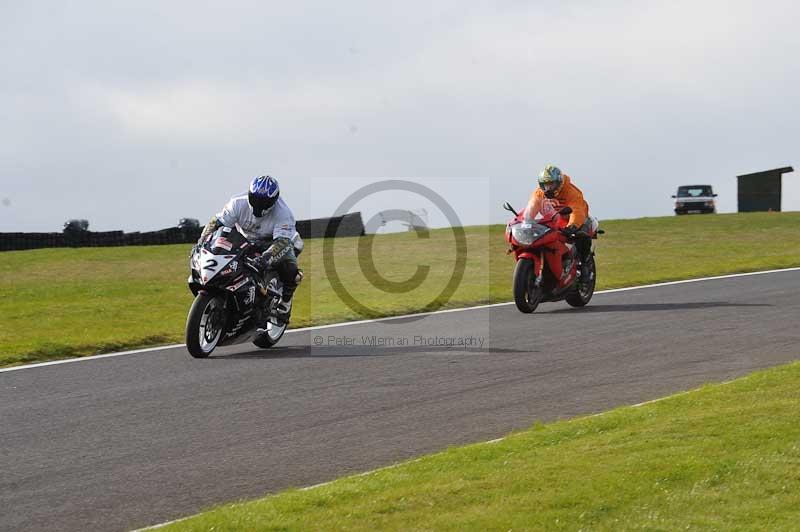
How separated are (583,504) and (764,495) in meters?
0.90

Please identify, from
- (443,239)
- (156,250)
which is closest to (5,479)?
(156,250)

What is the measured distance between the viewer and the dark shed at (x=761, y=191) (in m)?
61.6

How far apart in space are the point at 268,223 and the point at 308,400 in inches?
145

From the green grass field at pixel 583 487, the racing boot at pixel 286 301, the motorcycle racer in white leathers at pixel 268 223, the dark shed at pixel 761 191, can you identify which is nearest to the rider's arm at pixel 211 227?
the motorcycle racer in white leathers at pixel 268 223

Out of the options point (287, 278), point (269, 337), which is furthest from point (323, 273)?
point (287, 278)

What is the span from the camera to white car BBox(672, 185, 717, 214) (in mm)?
56250

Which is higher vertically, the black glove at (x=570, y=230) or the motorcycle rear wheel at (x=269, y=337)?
the black glove at (x=570, y=230)

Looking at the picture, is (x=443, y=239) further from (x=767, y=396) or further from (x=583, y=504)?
(x=583, y=504)

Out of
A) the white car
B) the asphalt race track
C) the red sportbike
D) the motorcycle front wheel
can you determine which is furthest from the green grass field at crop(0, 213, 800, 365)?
the white car

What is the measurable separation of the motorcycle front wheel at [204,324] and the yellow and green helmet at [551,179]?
18.6 ft

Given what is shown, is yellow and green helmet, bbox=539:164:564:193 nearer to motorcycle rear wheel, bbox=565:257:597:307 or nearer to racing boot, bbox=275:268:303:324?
motorcycle rear wheel, bbox=565:257:597:307

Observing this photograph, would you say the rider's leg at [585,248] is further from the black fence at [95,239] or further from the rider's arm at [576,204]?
the black fence at [95,239]

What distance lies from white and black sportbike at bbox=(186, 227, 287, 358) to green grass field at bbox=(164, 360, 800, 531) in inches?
194

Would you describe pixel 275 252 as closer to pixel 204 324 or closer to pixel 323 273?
pixel 204 324
